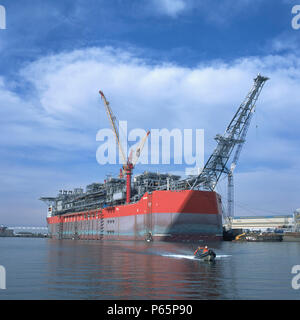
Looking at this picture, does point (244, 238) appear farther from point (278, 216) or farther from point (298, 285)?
point (298, 285)

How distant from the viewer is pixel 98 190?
93.2 meters

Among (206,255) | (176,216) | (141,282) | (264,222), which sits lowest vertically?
(264,222)

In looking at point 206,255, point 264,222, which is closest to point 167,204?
point 206,255

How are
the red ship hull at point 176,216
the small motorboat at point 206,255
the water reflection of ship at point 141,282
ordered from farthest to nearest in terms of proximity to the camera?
the red ship hull at point 176,216
the small motorboat at point 206,255
the water reflection of ship at point 141,282

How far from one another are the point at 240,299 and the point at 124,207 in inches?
2319

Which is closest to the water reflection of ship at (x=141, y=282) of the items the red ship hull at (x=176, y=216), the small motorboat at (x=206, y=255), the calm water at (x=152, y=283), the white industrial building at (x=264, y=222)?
the calm water at (x=152, y=283)

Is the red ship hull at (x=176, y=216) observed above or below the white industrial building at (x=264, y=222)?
above

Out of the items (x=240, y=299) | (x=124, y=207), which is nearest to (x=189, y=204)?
(x=124, y=207)

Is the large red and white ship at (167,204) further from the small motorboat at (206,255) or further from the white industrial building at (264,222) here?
the white industrial building at (264,222)

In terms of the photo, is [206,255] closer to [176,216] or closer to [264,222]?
[176,216]

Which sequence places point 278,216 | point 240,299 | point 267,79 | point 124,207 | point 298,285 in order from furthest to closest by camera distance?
point 278,216 → point 124,207 → point 267,79 → point 298,285 → point 240,299

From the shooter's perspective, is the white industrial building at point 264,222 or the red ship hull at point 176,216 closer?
the red ship hull at point 176,216

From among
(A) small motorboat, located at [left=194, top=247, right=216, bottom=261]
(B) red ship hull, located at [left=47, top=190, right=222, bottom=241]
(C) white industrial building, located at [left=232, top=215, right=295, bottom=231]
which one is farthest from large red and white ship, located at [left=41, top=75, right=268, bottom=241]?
(C) white industrial building, located at [left=232, top=215, right=295, bottom=231]

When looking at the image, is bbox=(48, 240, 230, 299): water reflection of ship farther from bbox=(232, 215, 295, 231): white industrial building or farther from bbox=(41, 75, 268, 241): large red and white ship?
bbox=(232, 215, 295, 231): white industrial building
